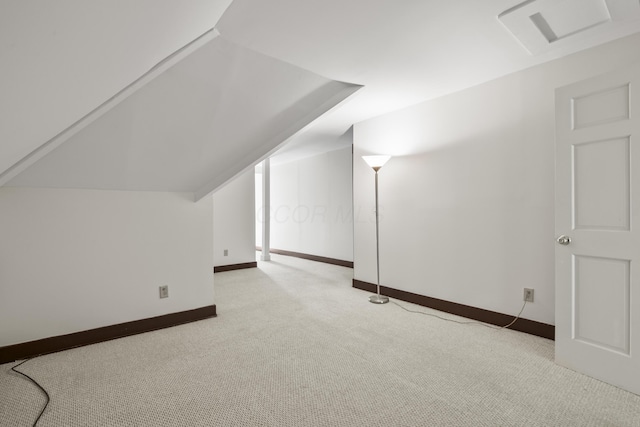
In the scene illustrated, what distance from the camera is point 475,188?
10.2 ft

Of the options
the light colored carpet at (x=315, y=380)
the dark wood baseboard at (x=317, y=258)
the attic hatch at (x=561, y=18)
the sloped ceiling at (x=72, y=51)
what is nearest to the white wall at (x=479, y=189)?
the attic hatch at (x=561, y=18)

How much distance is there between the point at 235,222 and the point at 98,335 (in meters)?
3.35

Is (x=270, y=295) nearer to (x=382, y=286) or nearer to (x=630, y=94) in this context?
(x=382, y=286)

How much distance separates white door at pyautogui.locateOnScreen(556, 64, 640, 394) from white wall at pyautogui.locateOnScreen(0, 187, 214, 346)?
2931 mm

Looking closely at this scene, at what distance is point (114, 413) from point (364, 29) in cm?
258

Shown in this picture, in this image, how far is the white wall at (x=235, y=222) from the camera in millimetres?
5648

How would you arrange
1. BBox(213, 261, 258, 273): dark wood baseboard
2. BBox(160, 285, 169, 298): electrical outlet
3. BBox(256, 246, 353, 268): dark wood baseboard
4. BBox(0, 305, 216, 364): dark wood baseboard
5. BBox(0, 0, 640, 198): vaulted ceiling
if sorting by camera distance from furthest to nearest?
1. BBox(256, 246, 353, 268): dark wood baseboard
2. BBox(213, 261, 258, 273): dark wood baseboard
3. BBox(160, 285, 169, 298): electrical outlet
4. BBox(0, 305, 216, 364): dark wood baseboard
5. BBox(0, 0, 640, 198): vaulted ceiling

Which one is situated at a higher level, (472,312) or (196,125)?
(196,125)

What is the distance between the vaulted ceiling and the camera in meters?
1.07

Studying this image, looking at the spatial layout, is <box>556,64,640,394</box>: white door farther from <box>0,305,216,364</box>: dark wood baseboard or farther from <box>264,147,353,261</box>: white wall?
<box>264,147,353,261</box>: white wall

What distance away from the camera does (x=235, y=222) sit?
5.83 meters

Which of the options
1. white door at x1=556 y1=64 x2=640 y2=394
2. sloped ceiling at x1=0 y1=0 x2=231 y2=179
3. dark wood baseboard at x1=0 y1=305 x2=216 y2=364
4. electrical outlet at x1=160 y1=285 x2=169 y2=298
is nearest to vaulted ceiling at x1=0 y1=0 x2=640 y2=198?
sloped ceiling at x1=0 y1=0 x2=231 y2=179

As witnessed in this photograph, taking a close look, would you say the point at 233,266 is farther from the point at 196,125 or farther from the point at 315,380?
the point at 315,380

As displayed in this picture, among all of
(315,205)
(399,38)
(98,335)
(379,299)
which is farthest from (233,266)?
(399,38)
